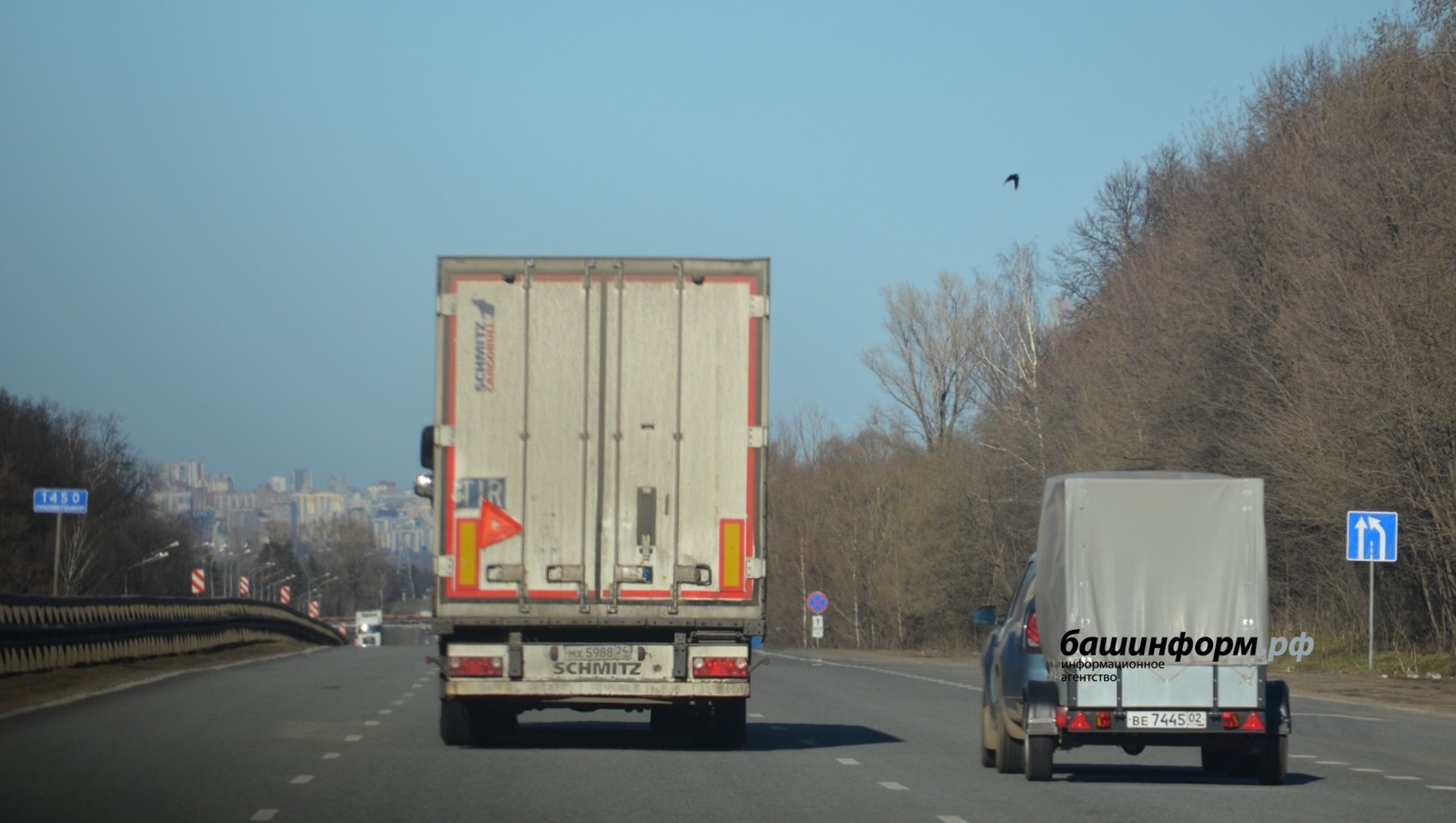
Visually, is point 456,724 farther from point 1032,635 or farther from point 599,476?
point 1032,635

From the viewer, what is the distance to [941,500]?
70.2 m

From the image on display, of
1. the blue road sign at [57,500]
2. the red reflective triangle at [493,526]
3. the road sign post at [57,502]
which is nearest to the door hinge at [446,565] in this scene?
the red reflective triangle at [493,526]

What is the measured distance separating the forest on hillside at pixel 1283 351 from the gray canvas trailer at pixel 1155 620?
2047 centimetres

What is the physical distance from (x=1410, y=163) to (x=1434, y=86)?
1.73 m

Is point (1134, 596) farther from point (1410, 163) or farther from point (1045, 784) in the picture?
point (1410, 163)

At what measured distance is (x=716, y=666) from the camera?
14742mm

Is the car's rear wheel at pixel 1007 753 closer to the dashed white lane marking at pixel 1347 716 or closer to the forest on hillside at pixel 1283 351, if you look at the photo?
the dashed white lane marking at pixel 1347 716

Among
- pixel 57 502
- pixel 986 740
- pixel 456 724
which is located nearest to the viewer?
pixel 986 740

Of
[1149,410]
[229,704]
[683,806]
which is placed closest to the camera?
[683,806]

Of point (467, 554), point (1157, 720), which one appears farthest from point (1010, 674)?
point (467, 554)

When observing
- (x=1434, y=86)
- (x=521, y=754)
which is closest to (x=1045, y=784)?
(x=521, y=754)

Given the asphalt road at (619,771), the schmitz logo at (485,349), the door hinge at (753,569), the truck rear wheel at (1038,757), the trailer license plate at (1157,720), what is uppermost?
the schmitz logo at (485,349)

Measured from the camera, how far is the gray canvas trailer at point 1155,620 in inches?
509

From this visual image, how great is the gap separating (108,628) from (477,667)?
55.6 ft
